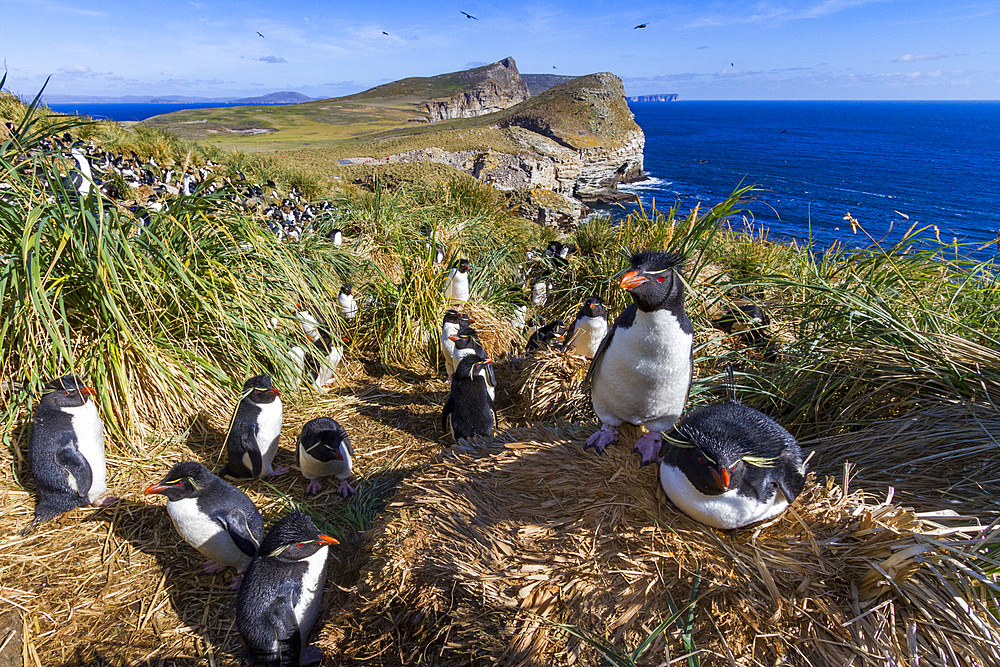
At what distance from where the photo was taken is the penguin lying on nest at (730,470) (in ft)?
5.25

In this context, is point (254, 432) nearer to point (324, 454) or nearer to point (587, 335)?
point (324, 454)

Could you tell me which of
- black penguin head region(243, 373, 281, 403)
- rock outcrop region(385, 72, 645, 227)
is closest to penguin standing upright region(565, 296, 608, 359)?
black penguin head region(243, 373, 281, 403)

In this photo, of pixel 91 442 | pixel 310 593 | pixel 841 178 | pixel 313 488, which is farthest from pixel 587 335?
pixel 841 178

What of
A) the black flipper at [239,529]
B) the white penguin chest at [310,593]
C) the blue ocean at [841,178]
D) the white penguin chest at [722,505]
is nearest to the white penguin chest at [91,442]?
the black flipper at [239,529]

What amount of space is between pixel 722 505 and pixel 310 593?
1.89m

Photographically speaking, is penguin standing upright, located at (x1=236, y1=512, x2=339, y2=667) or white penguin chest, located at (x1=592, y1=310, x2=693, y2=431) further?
white penguin chest, located at (x1=592, y1=310, x2=693, y2=431)

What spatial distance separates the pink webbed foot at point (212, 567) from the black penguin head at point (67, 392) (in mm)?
1185

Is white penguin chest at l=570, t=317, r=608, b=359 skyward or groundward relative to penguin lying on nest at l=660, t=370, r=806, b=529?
groundward

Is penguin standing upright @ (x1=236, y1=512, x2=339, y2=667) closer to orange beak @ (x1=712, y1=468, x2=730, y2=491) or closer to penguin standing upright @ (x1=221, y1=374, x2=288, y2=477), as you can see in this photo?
penguin standing upright @ (x1=221, y1=374, x2=288, y2=477)

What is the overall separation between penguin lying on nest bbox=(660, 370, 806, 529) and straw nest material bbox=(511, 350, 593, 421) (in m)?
2.03

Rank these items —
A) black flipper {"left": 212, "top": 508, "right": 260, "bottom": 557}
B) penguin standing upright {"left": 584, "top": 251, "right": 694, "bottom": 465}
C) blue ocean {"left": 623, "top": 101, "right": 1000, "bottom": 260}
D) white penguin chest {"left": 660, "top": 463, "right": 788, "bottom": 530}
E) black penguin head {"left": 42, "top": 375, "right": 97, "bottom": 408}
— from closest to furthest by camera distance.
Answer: white penguin chest {"left": 660, "top": 463, "right": 788, "bottom": 530} → penguin standing upright {"left": 584, "top": 251, "right": 694, "bottom": 465} → black flipper {"left": 212, "top": 508, "right": 260, "bottom": 557} → black penguin head {"left": 42, "top": 375, "right": 97, "bottom": 408} → blue ocean {"left": 623, "top": 101, "right": 1000, "bottom": 260}

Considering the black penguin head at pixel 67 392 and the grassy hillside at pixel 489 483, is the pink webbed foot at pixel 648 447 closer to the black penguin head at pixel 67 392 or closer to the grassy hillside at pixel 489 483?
→ the grassy hillside at pixel 489 483

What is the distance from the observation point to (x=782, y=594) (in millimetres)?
1512

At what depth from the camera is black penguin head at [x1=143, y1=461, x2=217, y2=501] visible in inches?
100
